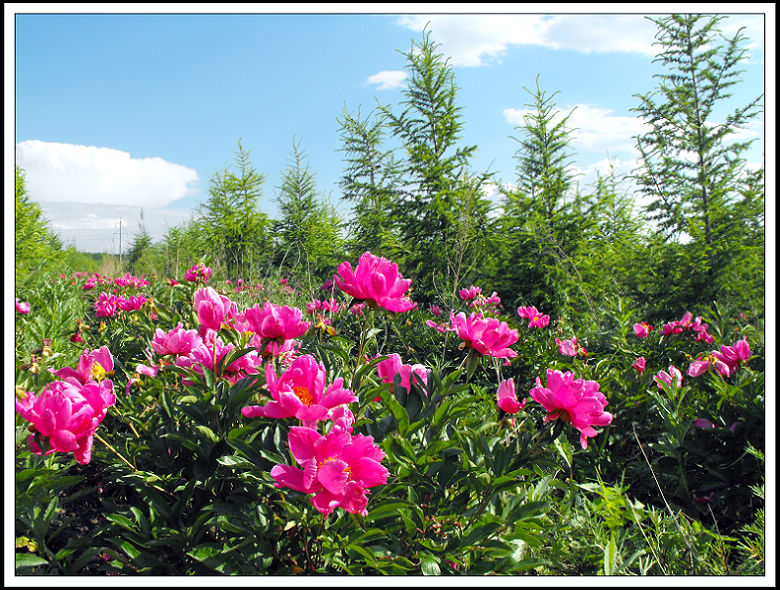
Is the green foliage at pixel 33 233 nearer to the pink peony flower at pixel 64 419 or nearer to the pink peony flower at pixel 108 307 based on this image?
the pink peony flower at pixel 108 307

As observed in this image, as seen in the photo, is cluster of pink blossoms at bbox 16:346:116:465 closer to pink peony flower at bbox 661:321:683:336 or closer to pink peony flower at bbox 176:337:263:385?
pink peony flower at bbox 176:337:263:385

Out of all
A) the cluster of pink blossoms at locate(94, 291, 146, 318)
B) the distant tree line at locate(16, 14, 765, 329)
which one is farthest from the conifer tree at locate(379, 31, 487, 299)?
the cluster of pink blossoms at locate(94, 291, 146, 318)

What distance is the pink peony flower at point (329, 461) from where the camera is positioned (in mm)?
895

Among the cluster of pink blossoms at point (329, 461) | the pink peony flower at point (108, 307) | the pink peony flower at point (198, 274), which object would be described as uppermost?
the pink peony flower at point (198, 274)

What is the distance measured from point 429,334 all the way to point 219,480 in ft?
8.55

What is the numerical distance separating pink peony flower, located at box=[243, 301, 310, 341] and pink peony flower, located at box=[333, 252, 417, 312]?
0.45 feet

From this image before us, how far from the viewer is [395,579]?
93cm

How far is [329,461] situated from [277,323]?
0.39 m

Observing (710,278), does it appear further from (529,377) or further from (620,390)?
(620,390)

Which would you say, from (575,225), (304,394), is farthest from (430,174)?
(304,394)

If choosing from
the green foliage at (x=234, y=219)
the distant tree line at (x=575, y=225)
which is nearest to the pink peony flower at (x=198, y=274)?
the distant tree line at (x=575, y=225)

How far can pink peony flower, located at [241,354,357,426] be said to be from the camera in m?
0.96

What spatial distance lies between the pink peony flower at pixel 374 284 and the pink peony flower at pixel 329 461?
0.35 metres

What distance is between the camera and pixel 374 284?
1147 millimetres
